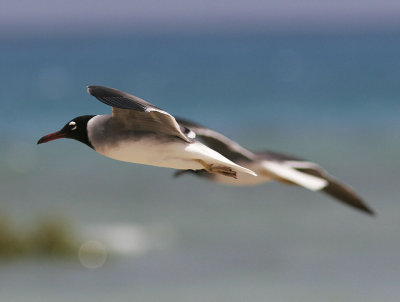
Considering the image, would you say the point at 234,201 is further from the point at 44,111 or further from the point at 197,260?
the point at 44,111

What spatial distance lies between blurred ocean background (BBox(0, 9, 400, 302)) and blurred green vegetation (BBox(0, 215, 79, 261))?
0.08 metres

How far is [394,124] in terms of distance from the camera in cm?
1425

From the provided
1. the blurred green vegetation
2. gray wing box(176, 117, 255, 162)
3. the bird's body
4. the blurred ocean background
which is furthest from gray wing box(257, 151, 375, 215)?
the blurred green vegetation

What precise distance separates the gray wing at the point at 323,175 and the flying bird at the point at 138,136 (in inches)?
39.0

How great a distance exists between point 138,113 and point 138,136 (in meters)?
0.04

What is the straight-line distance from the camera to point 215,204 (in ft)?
29.9

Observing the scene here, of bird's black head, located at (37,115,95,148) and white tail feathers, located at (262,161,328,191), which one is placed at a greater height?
white tail feathers, located at (262,161,328,191)

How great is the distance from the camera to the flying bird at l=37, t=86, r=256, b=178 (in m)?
1.33

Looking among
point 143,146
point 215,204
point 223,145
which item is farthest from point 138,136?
point 215,204

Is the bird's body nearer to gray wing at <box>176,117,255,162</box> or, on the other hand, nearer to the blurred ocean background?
gray wing at <box>176,117,255,162</box>

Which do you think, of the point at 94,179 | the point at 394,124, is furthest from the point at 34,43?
the point at 94,179

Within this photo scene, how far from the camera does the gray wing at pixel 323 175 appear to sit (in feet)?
8.01

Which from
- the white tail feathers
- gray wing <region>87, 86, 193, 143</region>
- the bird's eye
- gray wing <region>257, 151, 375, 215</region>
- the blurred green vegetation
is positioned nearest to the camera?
gray wing <region>87, 86, 193, 143</region>

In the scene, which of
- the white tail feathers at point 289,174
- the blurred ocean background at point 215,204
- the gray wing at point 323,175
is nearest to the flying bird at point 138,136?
the white tail feathers at point 289,174
